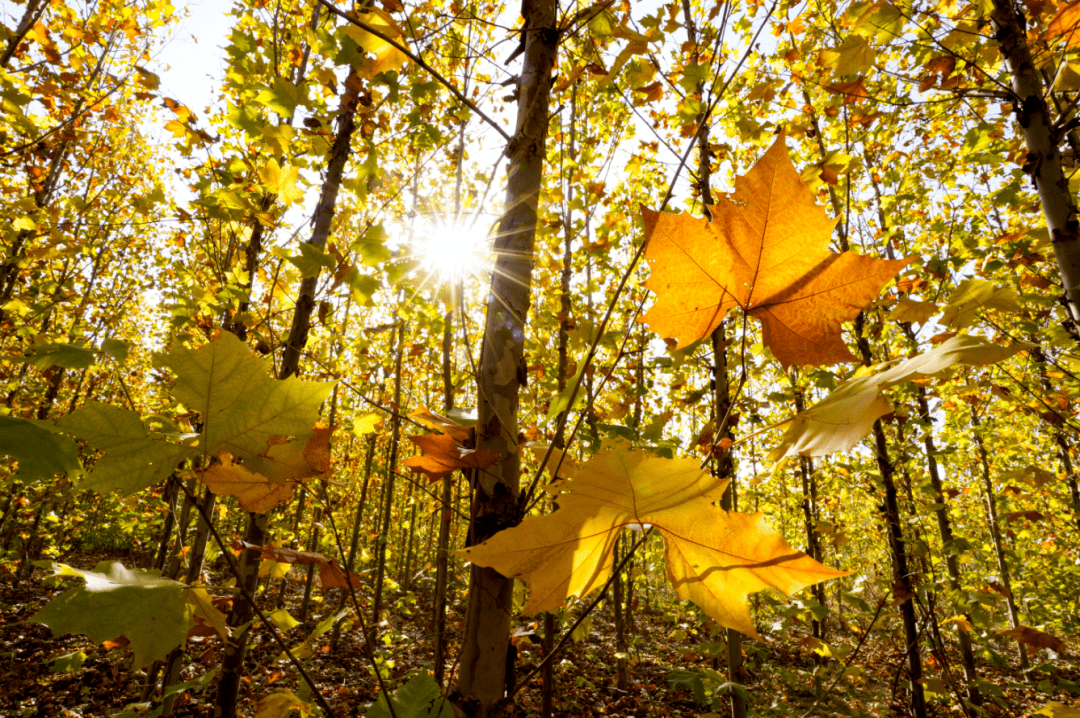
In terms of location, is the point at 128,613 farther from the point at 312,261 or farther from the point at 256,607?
the point at 312,261

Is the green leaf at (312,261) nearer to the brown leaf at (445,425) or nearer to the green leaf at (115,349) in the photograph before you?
the green leaf at (115,349)

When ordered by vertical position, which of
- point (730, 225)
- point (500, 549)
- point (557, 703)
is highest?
point (730, 225)

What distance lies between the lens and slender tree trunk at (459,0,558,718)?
3.32 feet

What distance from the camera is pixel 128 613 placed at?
641 millimetres

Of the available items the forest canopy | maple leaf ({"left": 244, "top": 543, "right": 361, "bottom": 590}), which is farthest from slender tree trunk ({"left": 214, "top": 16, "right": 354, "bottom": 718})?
maple leaf ({"left": 244, "top": 543, "right": 361, "bottom": 590})

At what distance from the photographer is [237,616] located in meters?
2.86

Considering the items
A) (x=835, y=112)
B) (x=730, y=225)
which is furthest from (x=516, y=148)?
(x=835, y=112)

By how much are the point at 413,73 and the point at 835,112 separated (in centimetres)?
382

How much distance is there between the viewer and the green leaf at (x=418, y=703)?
35.2 inches

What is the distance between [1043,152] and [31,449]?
11.5ft

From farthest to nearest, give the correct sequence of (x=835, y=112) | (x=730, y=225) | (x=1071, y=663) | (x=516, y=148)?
(x=1071, y=663), (x=835, y=112), (x=516, y=148), (x=730, y=225)

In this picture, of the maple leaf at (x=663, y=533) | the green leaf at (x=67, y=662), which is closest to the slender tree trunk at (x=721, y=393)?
the maple leaf at (x=663, y=533)

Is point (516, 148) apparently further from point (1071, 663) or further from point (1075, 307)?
point (1071, 663)

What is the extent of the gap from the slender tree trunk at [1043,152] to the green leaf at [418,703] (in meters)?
2.92
